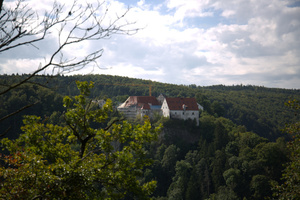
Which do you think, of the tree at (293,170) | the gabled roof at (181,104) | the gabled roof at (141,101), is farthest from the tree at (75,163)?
the gabled roof at (141,101)

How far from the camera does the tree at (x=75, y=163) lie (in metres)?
8.62

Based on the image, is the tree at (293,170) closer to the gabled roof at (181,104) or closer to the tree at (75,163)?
the tree at (75,163)

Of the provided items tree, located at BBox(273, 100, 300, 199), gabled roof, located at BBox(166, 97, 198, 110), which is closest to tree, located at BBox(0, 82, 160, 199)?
tree, located at BBox(273, 100, 300, 199)

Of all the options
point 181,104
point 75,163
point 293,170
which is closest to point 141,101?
point 181,104

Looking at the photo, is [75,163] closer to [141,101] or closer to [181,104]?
[181,104]

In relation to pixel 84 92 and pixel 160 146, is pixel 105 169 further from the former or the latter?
pixel 160 146

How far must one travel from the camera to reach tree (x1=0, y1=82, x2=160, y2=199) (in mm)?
8625

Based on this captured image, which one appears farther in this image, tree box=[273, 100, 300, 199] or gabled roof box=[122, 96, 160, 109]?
gabled roof box=[122, 96, 160, 109]

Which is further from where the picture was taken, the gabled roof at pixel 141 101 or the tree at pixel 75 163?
the gabled roof at pixel 141 101

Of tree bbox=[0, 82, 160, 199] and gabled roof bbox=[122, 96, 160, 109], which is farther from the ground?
gabled roof bbox=[122, 96, 160, 109]

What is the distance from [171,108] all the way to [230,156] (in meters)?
18.6

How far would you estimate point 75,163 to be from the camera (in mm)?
9008

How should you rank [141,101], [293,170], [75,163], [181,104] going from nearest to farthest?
[75,163] → [293,170] → [181,104] → [141,101]

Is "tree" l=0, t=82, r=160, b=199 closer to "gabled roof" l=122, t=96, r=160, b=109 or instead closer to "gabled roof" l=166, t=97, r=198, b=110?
"gabled roof" l=166, t=97, r=198, b=110
